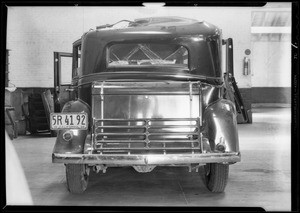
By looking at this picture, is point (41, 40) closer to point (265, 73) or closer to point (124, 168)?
point (124, 168)

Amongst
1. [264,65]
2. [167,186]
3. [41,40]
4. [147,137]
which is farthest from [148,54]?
[264,65]

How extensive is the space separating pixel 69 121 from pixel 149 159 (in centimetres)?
94

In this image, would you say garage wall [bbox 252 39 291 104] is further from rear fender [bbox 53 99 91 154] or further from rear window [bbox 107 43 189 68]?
rear fender [bbox 53 99 91 154]

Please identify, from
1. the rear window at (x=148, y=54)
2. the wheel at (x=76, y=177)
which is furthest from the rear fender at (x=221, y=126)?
the wheel at (x=76, y=177)

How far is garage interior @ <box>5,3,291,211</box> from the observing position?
195 inches

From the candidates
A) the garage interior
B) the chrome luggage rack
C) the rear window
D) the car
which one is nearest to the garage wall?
the garage interior

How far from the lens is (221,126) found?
188 inches

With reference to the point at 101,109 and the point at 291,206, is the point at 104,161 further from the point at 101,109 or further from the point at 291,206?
the point at 291,206

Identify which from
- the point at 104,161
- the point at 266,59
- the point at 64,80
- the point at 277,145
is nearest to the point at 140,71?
the point at 104,161

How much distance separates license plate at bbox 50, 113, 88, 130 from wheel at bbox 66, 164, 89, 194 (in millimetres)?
443

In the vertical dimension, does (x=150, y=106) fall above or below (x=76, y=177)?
above

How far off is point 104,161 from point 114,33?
5.67ft

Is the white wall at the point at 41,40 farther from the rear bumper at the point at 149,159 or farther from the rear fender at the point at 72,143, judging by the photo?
the rear bumper at the point at 149,159
